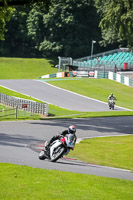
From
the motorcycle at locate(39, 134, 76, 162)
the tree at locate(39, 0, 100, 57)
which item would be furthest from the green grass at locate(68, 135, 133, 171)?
the tree at locate(39, 0, 100, 57)

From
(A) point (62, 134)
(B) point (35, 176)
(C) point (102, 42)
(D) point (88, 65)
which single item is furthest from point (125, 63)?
(B) point (35, 176)

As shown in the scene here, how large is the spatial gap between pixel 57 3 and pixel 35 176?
78285 millimetres

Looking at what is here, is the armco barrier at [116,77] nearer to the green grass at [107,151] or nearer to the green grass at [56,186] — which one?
the green grass at [107,151]

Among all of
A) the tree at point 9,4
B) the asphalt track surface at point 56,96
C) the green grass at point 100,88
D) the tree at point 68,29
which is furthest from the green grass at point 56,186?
the tree at point 68,29

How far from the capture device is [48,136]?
25453mm

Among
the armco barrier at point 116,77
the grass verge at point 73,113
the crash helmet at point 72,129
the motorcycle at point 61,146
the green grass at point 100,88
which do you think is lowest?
the grass verge at point 73,113

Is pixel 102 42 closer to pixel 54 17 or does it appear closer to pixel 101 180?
pixel 54 17

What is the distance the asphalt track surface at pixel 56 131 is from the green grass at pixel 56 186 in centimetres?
198

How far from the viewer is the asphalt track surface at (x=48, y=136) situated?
1571 cm

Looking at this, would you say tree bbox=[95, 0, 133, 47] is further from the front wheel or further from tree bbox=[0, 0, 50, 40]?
the front wheel

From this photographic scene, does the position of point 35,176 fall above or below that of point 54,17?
below

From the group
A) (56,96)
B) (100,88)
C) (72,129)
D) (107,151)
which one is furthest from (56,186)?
(100,88)

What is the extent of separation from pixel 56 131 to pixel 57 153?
11.0 meters

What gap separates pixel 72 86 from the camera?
57.7 meters
